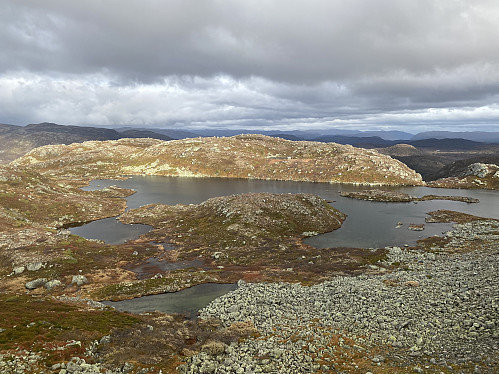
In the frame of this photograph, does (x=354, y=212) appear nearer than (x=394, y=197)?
Yes

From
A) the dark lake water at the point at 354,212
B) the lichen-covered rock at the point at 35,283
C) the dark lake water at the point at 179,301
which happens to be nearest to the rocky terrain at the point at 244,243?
the dark lake water at the point at 179,301

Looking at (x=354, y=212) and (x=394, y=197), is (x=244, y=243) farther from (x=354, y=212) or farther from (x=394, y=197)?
(x=394, y=197)

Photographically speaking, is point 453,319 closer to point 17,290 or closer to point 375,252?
point 375,252

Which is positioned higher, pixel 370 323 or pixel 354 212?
pixel 370 323

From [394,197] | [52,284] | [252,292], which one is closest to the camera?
[252,292]

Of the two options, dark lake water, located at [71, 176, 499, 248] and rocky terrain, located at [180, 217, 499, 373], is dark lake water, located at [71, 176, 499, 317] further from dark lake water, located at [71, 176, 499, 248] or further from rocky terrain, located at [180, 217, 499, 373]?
rocky terrain, located at [180, 217, 499, 373]

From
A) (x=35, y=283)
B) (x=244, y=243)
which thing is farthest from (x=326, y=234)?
(x=35, y=283)
